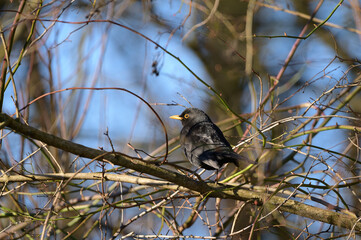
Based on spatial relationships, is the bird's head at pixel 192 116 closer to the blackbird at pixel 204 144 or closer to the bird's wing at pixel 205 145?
the blackbird at pixel 204 144

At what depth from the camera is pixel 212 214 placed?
6457mm

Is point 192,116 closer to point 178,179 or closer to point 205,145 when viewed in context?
point 205,145

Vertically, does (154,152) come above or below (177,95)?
below

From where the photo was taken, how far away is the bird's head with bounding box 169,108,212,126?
460cm

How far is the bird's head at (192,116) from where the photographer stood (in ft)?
15.1

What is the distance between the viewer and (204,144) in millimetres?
4027

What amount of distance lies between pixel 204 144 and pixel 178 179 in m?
1.15

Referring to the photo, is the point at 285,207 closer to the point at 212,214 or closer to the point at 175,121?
the point at 175,121

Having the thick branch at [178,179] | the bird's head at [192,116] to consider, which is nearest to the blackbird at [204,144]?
the bird's head at [192,116]

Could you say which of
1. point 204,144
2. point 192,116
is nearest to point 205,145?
point 204,144

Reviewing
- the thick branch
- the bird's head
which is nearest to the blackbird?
the bird's head

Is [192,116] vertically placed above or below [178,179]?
above

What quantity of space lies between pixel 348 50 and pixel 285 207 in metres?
4.19

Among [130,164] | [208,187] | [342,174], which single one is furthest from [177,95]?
[342,174]
